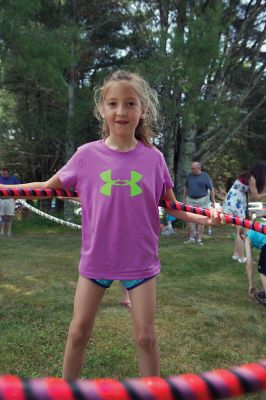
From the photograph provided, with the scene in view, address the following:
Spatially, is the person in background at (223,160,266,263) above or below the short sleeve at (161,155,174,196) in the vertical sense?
below

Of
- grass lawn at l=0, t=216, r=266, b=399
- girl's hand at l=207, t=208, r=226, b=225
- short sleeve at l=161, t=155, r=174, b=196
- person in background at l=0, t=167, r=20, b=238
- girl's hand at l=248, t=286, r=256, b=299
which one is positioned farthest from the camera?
person in background at l=0, t=167, r=20, b=238

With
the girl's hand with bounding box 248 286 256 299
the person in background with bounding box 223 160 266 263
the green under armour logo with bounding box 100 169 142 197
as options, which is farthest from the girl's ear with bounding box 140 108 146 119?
the person in background with bounding box 223 160 266 263

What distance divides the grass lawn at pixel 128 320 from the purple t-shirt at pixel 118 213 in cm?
119

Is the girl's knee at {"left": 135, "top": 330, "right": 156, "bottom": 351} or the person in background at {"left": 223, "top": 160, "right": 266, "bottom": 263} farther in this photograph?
the person in background at {"left": 223, "top": 160, "right": 266, "bottom": 263}

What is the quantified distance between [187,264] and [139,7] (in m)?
9.49

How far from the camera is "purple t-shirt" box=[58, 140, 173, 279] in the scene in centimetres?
239

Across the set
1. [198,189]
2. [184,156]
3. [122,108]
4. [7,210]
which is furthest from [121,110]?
[184,156]

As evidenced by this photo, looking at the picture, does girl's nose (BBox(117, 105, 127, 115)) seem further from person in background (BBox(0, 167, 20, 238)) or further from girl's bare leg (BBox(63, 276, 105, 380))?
person in background (BBox(0, 167, 20, 238))

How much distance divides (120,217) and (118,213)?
24mm

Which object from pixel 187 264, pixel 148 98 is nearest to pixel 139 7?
pixel 187 264

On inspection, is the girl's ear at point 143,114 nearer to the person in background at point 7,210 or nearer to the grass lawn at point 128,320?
the grass lawn at point 128,320

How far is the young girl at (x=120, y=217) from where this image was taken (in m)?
2.39

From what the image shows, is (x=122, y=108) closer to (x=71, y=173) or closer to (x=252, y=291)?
(x=71, y=173)

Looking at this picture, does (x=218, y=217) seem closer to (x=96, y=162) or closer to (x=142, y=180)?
(x=142, y=180)
